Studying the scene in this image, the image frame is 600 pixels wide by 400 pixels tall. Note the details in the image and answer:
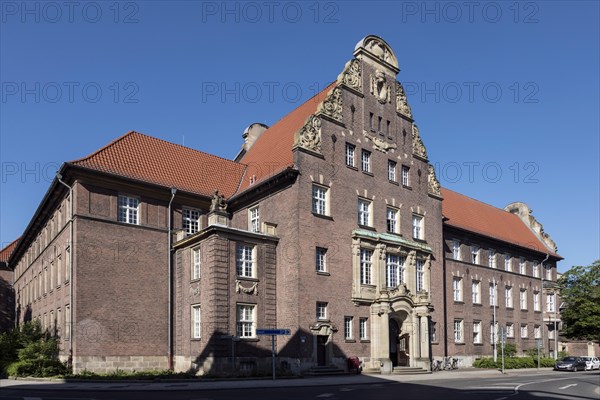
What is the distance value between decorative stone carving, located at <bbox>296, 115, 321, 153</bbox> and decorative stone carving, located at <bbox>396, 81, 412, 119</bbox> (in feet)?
28.4

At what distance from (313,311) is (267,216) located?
664 centimetres

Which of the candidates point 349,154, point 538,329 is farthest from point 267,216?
point 538,329

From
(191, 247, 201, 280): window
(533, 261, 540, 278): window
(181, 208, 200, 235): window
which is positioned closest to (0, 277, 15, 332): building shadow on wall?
(181, 208, 200, 235): window

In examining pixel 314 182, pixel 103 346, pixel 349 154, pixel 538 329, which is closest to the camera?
pixel 103 346

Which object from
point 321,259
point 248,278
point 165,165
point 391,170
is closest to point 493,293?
point 391,170

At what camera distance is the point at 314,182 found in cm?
3475

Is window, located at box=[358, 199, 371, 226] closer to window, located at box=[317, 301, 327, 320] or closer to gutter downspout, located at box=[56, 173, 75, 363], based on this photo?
window, located at box=[317, 301, 327, 320]

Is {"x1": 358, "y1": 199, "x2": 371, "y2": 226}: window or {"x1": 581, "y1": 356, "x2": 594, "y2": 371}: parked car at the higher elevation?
{"x1": 358, "y1": 199, "x2": 371, "y2": 226}: window

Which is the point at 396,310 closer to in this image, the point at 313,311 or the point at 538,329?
the point at 313,311

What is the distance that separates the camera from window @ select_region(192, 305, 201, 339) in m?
33.2

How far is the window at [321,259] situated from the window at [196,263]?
6714 millimetres

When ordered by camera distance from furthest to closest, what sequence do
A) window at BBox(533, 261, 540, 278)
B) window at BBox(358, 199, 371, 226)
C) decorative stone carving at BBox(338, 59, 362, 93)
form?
window at BBox(533, 261, 540, 278), decorative stone carving at BBox(338, 59, 362, 93), window at BBox(358, 199, 371, 226)

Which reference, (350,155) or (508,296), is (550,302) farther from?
(350,155)

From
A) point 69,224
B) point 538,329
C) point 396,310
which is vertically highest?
point 69,224
